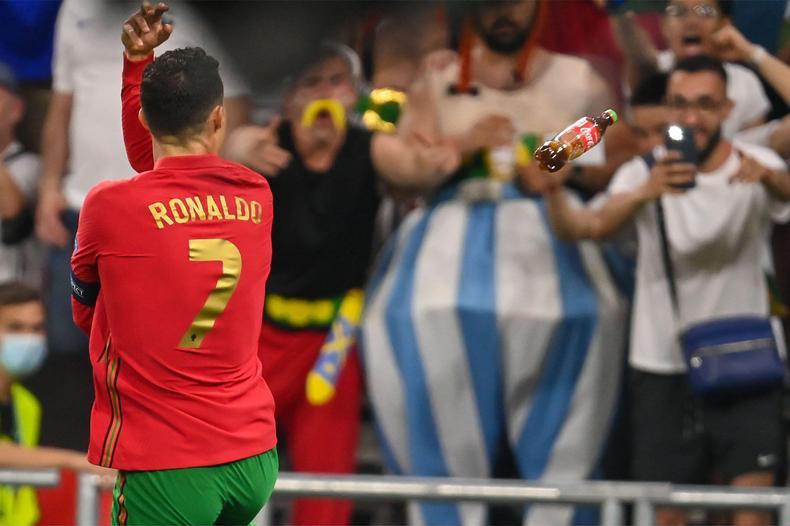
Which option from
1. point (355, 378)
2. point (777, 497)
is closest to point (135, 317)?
point (777, 497)

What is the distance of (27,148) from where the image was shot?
6.39 metres

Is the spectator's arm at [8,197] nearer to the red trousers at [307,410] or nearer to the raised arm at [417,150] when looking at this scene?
the red trousers at [307,410]

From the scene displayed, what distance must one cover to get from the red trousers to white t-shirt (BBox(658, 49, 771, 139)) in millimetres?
1759

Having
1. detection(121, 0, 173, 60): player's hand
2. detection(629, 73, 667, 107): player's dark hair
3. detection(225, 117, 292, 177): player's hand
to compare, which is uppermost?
detection(121, 0, 173, 60): player's hand

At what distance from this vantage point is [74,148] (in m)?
6.23

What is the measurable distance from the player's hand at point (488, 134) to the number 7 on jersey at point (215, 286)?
107 inches

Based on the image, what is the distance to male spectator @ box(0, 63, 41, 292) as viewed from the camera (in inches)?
245

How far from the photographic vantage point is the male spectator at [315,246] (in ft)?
19.4

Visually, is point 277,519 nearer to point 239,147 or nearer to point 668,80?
point 239,147

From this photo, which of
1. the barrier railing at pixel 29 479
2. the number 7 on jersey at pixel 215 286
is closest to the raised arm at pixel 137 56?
the number 7 on jersey at pixel 215 286

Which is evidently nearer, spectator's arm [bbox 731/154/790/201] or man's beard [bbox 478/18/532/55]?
spectator's arm [bbox 731/154/790/201]

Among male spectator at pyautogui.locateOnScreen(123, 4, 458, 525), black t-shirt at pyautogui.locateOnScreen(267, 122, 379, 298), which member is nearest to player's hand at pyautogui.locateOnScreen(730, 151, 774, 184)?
male spectator at pyautogui.locateOnScreen(123, 4, 458, 525)

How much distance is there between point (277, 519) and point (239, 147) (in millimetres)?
1731

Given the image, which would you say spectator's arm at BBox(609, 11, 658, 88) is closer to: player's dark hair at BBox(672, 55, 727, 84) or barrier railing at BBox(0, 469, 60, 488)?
player's dark hair at BBox(672, 55, 727, 84)
